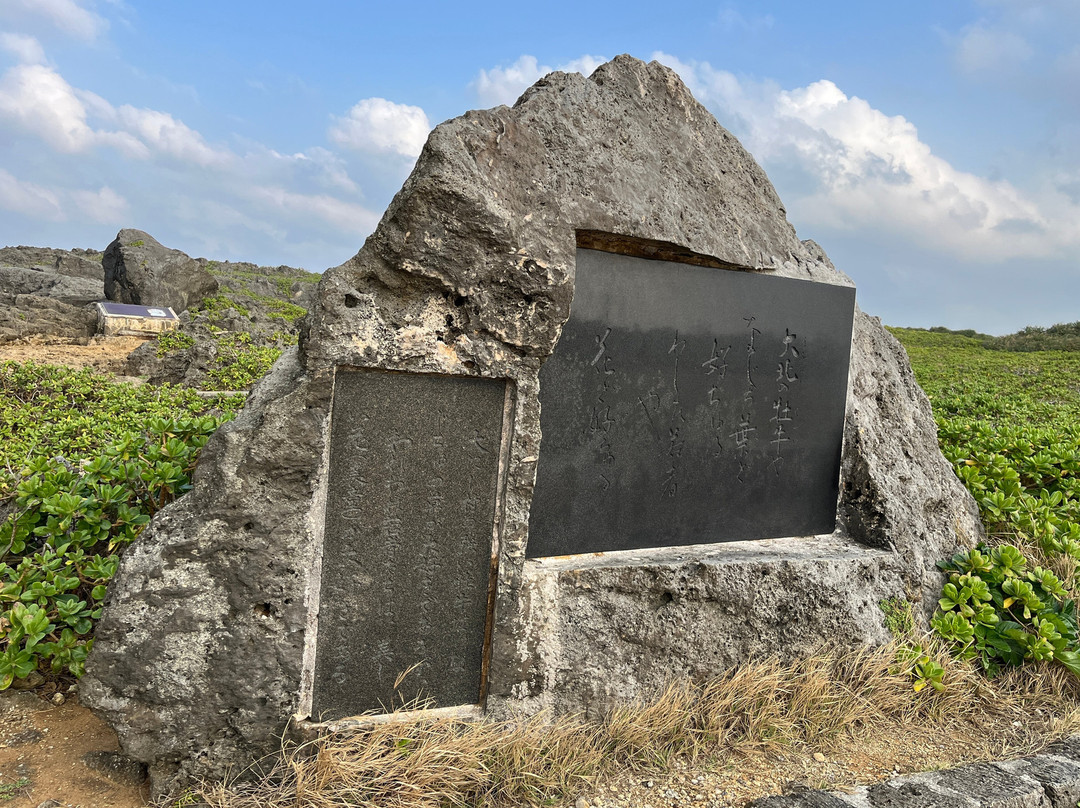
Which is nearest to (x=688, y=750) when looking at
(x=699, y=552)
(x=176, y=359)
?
(x=699, y=552)

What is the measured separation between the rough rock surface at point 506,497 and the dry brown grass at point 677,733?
115mm

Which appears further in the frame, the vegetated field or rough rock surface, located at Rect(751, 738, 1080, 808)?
the vegetated field

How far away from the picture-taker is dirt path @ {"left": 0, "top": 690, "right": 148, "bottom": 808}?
2.32 m

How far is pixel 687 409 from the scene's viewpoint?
10.7ft

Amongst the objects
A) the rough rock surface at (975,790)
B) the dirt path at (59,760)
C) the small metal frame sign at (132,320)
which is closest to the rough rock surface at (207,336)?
the small metal frame sign at (132,320)

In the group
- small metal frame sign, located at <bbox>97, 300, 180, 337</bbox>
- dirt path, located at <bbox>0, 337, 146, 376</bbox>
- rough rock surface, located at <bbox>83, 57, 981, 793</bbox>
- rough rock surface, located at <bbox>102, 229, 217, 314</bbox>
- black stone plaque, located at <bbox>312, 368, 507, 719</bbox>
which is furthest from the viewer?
rough rock surface, located at <bbox>102, 229, 217, 314</bbox>

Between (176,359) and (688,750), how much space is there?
858cm

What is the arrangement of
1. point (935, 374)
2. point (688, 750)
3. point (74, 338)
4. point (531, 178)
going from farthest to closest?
1. point (935, 374)
2. point (74, 338)
3. point (688, 750)
4. point (531, 178)

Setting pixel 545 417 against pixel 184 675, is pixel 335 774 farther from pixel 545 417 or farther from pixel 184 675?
pixel 545 417

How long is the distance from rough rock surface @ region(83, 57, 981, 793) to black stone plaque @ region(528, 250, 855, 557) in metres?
0.14

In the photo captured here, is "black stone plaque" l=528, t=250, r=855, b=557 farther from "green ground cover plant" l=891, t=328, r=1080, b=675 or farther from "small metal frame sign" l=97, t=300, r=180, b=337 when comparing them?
"small metal frame sign" l=97, t=300, r=180, b=337

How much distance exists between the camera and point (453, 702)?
2.72m

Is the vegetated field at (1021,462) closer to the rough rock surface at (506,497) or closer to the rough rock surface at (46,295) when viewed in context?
the rough rock surface at (506,497)

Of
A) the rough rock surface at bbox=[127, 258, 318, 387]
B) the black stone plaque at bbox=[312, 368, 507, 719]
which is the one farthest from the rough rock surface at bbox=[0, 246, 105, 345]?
the black stone plaque at bbox=[312, 368, 507, 719]
